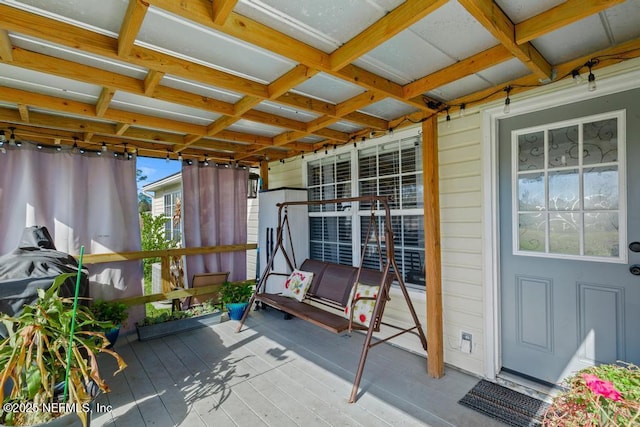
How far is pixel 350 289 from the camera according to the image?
3307 mm

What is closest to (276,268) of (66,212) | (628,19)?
(66,212)

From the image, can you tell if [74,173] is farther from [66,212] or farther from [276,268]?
[276,268]

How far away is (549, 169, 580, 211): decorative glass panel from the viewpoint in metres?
2.23

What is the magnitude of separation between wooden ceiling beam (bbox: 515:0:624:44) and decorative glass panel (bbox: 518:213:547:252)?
136 centimetres

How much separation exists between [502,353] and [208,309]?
3.43 m

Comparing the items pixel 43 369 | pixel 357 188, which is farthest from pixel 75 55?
pixel 357 188

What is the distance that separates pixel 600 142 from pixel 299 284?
3.00 metres

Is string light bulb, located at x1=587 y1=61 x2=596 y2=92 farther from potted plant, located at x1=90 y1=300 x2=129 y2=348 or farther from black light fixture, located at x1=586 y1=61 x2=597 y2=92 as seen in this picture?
potted plant, located at x1=90 y1=300 x2=129 y2=348

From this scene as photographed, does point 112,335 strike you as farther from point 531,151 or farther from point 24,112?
point 531,151

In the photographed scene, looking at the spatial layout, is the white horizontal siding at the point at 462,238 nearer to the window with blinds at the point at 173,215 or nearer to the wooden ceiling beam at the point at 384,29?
the wooden ceiling beam at the point at 384,29

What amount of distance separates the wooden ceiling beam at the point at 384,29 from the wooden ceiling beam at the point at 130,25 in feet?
3.24

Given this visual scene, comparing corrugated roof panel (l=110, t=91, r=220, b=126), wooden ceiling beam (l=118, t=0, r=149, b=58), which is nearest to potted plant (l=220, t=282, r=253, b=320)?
corrugated roof panel (l=110, t=91, r=220, b=126)

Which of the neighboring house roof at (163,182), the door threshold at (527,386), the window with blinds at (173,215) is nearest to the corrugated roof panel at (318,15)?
the door threshold at (527,386)

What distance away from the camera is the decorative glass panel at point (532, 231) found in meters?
2.40
